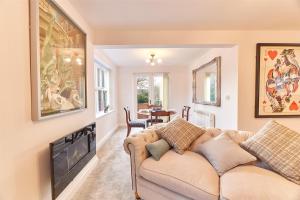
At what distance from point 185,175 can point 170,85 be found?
18.2 feet

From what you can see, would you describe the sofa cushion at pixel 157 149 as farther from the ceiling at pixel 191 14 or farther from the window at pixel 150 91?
the window at pixel 150 91

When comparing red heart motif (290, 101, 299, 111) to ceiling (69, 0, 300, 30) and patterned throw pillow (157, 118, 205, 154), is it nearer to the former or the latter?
ceiling (69, 0, 300, 30)

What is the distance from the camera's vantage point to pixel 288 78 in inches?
134

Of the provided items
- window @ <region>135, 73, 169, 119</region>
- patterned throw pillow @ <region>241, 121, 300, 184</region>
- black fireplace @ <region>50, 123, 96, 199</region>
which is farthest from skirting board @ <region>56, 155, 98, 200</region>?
window @ <region>135, 73, 169, 119</region>

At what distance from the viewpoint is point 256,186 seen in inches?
60.2

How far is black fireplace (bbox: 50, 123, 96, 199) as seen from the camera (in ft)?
5.77

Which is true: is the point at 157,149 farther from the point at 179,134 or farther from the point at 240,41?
the point at 240,41

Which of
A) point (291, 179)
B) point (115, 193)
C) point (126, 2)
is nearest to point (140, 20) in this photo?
point (126, 2)

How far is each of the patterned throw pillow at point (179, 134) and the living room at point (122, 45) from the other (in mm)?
858

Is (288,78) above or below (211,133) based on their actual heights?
above

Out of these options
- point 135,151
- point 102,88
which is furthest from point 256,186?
point 102,88

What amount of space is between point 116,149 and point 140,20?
2.64 m

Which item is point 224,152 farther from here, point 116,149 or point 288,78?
point 116,149

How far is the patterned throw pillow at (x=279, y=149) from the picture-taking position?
1713 millimetres
